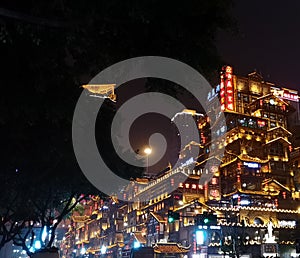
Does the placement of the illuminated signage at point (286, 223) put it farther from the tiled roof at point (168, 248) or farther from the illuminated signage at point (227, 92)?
the illuminated signage at point (227, 92)

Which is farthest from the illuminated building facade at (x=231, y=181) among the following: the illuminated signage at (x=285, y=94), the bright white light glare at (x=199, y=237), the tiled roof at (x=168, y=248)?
the tiled roof at (x=168, y=248)

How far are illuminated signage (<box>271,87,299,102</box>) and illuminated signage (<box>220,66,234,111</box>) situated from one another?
11692 millimetres

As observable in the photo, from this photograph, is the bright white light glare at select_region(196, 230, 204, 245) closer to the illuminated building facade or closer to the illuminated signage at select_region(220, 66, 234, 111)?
the illuminated building facade

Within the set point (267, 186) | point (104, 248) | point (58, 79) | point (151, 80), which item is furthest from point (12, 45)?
point (104, 248)

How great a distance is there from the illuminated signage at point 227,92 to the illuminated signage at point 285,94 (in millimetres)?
11692

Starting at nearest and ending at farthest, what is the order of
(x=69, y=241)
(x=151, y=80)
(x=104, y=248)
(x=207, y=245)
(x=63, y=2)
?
(x=63, y=2) → (x=151, y=80) → (x=207, y=245) → (x=104, y=248) → (x=69, y=241)

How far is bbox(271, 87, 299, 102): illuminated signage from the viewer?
81062 mm

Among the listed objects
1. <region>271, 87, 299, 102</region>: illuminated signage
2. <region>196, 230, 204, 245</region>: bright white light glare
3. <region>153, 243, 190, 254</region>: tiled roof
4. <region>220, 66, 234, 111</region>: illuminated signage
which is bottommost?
<region>153, 243, 190, 254</region>: tiled roof

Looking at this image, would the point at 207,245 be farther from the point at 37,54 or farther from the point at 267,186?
the point at 37,54

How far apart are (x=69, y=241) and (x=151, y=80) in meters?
144

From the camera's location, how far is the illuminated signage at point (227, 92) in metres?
73.7

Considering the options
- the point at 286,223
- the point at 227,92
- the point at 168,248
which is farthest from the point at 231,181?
the point at 168,248

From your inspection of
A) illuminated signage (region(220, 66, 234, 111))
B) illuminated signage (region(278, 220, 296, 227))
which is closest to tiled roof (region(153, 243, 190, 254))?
illuminated signage (region(278, 220, 296, 227))

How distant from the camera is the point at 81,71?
770 centimetres
